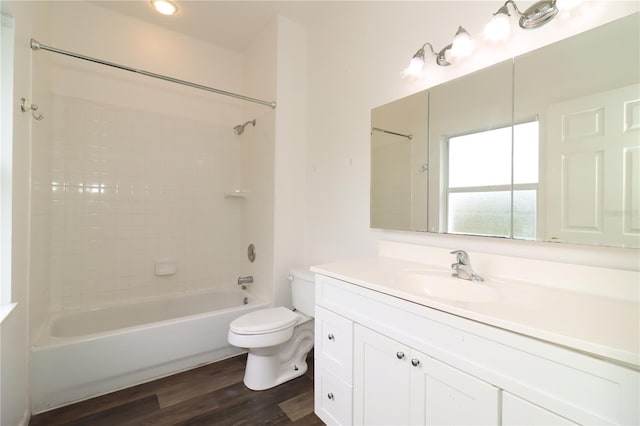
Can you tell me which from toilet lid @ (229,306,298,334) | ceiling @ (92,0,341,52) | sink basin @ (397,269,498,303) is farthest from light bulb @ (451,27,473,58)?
toilet lid @ (229,306,298,334)

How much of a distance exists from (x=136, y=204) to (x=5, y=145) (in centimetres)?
114

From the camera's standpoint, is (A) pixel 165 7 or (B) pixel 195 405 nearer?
(B) pixel 195 405

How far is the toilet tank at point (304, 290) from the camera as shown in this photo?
6.31 feet

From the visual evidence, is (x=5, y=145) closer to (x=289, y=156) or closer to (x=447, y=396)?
(x=289, y=156)

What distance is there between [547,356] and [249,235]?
2374 millimetres

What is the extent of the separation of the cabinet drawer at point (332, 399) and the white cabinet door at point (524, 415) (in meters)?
0.66

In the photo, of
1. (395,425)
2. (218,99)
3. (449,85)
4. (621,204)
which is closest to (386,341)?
(395,425)

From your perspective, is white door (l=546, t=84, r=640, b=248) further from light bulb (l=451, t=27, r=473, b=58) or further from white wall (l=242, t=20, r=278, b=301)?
white wall (l=242, t=20, r=278, b=301)

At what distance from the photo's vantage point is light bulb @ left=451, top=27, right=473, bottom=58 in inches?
48.6

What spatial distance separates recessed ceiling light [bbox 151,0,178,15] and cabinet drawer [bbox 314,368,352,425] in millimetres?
2763

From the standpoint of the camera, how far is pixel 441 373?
873 mm

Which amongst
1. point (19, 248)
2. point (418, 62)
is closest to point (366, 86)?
point (418, 62)

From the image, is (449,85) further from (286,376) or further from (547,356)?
(286,376)

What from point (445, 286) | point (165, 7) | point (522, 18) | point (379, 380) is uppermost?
point (165, 7)
